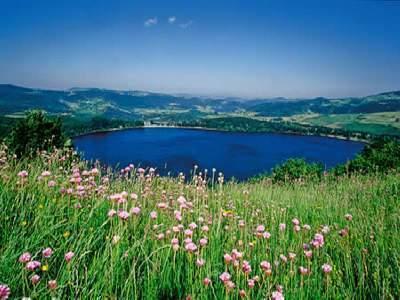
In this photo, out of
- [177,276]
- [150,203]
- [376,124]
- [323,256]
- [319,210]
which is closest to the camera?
[177,276]

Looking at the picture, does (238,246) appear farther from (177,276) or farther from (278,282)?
(177,276)

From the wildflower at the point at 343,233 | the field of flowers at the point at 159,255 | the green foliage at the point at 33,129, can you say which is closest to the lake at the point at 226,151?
the green foliage at the point at 33,129

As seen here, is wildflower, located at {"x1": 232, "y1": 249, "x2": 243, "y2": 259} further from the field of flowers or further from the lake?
the lake

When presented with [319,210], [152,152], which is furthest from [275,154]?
[319,210]

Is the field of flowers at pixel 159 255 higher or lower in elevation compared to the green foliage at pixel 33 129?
higher

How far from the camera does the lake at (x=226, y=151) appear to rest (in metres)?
105

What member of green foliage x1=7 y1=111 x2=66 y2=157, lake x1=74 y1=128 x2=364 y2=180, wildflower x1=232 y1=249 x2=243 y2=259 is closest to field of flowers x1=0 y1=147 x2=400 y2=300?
wildflower x1=232 y1=249 x2=243 y2=259

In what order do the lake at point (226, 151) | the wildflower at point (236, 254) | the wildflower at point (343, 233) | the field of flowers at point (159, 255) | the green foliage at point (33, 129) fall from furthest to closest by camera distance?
the lake at point (226, 151) → the green foliage at point (33, 129) → the wildflower at point (343, 233) → the wildflower at point (236, 254) → the field of flowers at point (159, 255)

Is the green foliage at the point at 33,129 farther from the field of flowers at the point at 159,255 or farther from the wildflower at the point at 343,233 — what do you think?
the wildflower at the point at 343,233

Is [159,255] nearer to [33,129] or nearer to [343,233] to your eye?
[343,233]

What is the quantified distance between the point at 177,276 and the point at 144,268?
302 millimetres

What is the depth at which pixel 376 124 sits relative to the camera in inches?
7697

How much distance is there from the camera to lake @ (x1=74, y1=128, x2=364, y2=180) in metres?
105

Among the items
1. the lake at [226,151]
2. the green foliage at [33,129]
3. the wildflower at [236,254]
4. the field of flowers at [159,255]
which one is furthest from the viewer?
the lake at [226,151]
